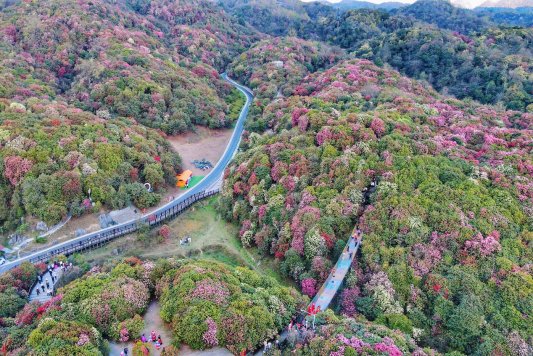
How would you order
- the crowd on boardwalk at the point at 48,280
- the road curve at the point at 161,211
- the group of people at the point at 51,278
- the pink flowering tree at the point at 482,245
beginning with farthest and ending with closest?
the road curve at the point at 161,211 → the group of people at the point at 51,278 → the crowd on boardwalk at the point at 48,280 → the pink flowering tree at the point at 482,245

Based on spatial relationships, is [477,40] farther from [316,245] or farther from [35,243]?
[35,243]

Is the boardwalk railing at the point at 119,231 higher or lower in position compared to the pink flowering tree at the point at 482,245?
lower

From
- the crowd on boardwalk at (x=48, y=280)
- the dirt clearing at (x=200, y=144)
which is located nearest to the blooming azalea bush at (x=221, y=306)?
the crowd on boardwalk at (x=48, y=280)

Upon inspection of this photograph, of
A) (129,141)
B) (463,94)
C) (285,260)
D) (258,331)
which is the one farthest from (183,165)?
(463,94)

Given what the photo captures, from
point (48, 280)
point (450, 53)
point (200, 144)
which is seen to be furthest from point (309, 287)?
point (450, 53)

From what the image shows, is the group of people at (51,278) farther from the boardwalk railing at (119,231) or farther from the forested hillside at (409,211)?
the forested hillside at (409,211)
